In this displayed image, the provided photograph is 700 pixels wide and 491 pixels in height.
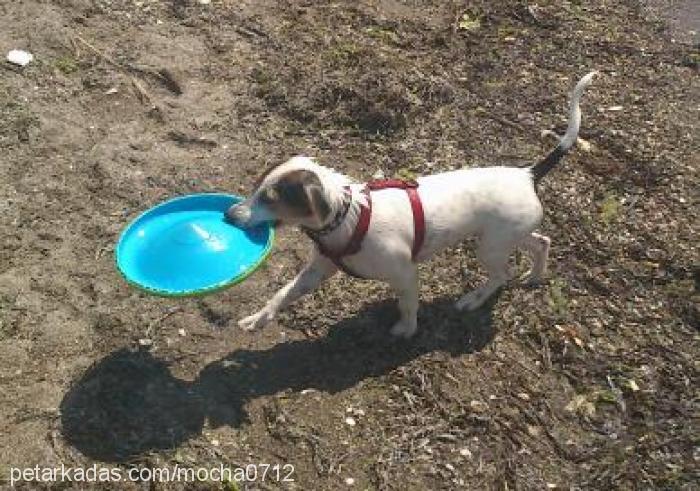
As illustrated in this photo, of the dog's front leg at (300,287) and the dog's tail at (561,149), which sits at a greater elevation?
the dog's tail at (561,149)

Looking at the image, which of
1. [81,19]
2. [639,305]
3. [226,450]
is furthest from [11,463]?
[81,19]

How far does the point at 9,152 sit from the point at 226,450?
3.02 meters

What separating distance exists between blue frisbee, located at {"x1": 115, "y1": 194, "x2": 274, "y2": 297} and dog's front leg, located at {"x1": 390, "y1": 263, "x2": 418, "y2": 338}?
0.77 m

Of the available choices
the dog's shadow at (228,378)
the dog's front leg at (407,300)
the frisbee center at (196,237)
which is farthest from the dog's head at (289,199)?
the dog's shadow at (228,378)

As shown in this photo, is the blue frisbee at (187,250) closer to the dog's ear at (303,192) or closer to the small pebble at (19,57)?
the dog's ear at (303,192)

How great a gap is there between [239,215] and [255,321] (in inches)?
31.3

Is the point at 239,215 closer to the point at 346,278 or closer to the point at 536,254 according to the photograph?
the point at 346,278

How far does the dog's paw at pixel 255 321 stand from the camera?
4762 mm

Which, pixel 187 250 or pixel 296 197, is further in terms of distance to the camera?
pixel 187 250

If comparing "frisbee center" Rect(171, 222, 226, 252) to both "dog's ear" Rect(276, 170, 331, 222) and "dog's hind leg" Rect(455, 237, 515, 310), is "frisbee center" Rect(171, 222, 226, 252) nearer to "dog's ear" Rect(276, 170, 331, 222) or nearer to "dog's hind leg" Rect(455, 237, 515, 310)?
"dog's ear" Rect(276, 170, 331, 222)

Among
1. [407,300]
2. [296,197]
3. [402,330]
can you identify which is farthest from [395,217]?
[402,330]

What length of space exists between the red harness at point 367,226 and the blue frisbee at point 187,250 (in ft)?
1.20

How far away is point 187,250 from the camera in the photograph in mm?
4512

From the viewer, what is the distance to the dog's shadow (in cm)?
429
